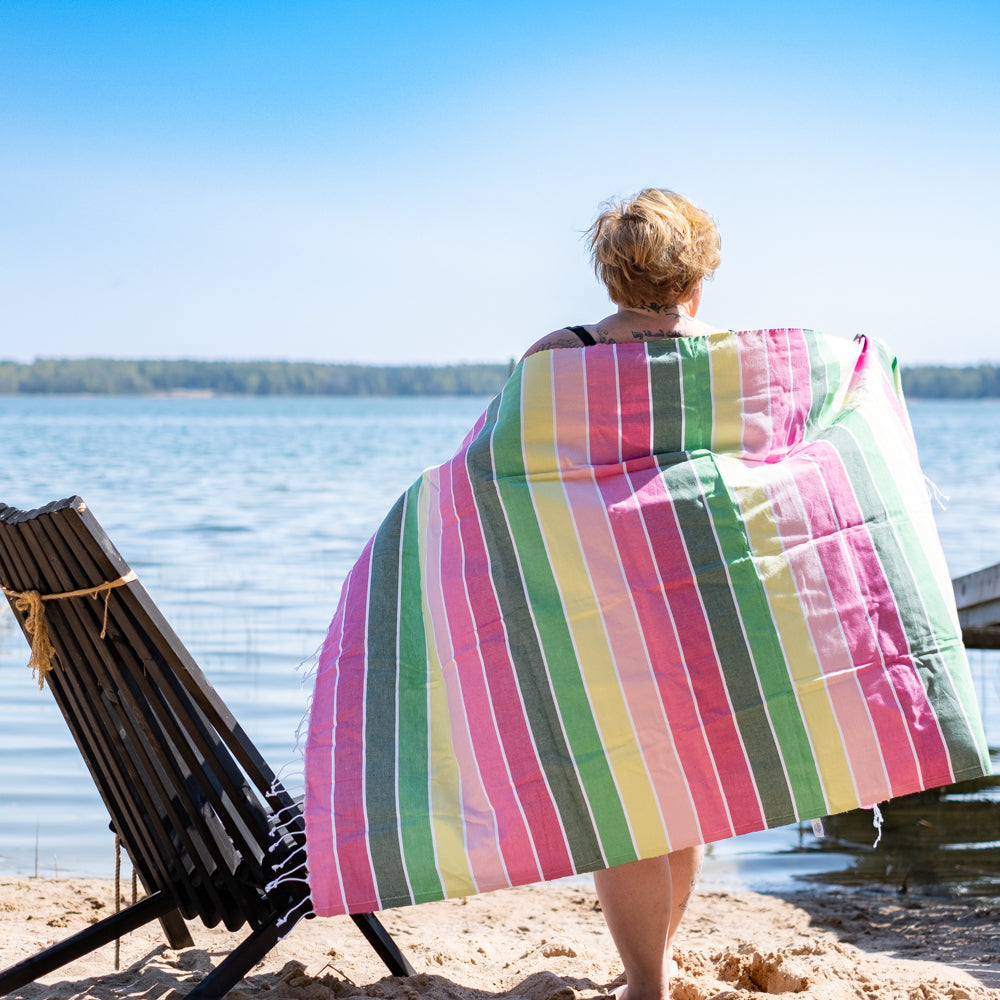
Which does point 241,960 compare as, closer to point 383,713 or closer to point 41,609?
point 383,713

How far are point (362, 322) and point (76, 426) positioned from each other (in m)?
16.9

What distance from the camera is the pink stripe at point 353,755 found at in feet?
6.36

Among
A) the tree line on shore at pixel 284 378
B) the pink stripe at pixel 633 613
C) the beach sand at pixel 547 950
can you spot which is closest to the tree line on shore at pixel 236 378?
the tree line on shore at pixel 284 378

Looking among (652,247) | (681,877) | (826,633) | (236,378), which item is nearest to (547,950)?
(681,877)

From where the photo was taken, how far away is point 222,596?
9.02m

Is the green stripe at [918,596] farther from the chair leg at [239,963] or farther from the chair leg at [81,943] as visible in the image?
the chair leg at [81,943]

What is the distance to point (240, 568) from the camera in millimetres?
10438

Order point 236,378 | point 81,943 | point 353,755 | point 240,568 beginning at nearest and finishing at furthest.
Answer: point 353,755, point 81,943, point 240,568, point 236,378

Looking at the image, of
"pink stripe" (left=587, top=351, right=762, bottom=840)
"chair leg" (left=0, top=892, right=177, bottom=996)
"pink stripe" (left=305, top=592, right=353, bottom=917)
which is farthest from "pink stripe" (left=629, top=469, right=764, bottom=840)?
"chair leg" (left=0, top=892, right=177, bottom=996)

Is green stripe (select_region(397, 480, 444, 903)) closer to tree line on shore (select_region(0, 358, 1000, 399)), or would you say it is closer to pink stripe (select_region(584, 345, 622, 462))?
pink stripe (select_region(584, 345, 622, 462))

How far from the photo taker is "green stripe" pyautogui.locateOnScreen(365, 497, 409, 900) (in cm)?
193

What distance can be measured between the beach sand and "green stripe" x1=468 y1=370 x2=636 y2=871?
628mm

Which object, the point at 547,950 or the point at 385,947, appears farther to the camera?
the point at 547,950

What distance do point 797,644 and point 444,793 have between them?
2.34ft
